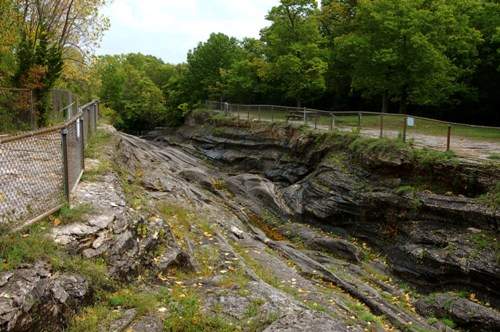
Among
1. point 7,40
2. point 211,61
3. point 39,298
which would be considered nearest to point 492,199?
point 39,298

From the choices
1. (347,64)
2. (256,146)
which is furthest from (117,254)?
(347,64)

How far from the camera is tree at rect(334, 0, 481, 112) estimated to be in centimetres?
2789

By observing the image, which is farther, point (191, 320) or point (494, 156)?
point (494, 156)

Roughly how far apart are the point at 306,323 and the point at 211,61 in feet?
150

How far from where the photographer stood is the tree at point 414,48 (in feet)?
91.5

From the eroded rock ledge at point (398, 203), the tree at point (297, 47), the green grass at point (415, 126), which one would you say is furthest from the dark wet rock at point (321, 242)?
the tree at point (297, 47)

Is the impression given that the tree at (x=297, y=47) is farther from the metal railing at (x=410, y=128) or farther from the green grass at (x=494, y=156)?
the green grass at (x=494, y=156)

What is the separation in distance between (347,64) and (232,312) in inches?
1345

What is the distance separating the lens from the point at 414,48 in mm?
27797

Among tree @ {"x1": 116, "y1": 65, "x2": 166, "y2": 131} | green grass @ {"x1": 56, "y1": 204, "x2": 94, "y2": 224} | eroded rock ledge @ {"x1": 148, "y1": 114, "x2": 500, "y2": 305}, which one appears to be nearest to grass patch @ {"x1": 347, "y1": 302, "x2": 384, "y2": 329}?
eroded rock ledge @ {"x1": 148, "y1": 114, "x2": 500, "y2": 305}

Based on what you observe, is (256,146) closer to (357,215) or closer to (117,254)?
(357,215)

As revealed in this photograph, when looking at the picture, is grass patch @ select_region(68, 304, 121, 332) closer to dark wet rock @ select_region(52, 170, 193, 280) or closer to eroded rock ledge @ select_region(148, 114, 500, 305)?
dark wet rock @ select_region(52, 170, 193, 280)

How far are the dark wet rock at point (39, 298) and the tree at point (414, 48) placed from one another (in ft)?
83.9

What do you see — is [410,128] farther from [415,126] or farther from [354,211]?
[354,211]
